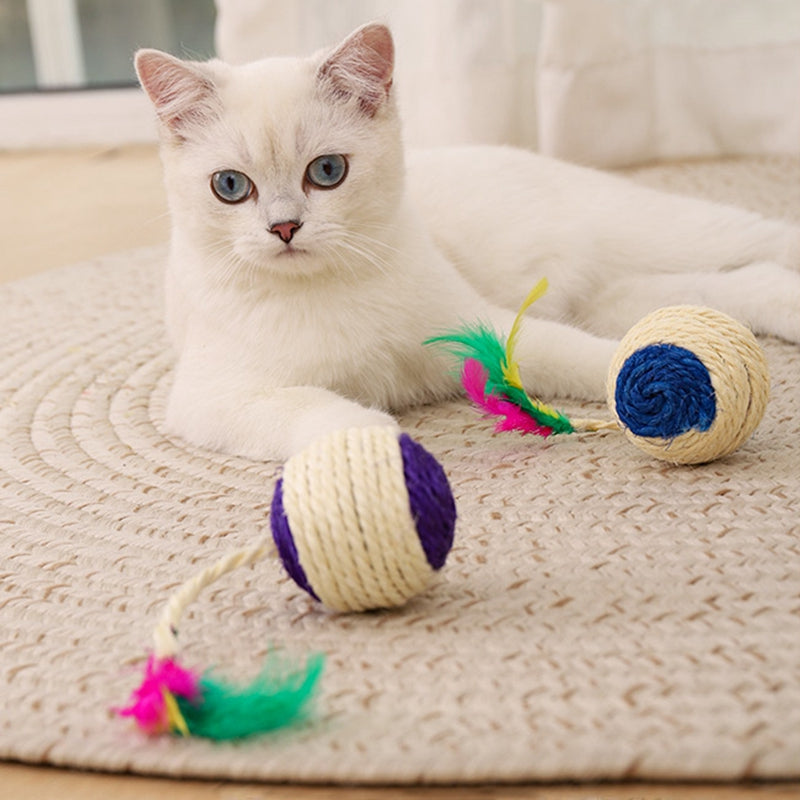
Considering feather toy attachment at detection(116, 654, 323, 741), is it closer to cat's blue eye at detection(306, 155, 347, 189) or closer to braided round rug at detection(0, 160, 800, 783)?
braided round rug at detection(0, 160, 800, 783)

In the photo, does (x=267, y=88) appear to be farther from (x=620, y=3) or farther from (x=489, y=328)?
→ (x=620, y=3)

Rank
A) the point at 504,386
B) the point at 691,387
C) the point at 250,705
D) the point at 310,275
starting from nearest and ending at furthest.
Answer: the point at 250,705 → the point at 691,387 → the point at 504,386 → the point at 310,275

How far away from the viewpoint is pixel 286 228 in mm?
1186

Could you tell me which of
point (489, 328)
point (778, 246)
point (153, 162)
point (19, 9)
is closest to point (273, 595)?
point (489, 328)

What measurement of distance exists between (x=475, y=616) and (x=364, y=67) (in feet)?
2.18

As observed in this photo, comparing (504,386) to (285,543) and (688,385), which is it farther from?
(285,543)

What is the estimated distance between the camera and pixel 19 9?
4098mm

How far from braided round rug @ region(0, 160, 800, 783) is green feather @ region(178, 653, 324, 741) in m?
0.01

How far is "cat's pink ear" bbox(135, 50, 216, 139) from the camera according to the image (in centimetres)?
124

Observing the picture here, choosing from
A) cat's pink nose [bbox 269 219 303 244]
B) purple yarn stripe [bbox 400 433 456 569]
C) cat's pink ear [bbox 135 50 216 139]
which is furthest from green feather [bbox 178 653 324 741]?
cat's pink ear [bbox 135 50 216 139]

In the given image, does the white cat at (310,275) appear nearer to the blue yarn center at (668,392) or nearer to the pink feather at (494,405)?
the pink feather at (494,405)

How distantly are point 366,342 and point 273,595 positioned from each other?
43 centimetres

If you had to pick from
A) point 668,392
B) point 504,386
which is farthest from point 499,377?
point 668,392

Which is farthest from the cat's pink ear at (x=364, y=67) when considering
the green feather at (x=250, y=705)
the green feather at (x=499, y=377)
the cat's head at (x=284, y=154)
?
the green feather at (x=250, y=705)
